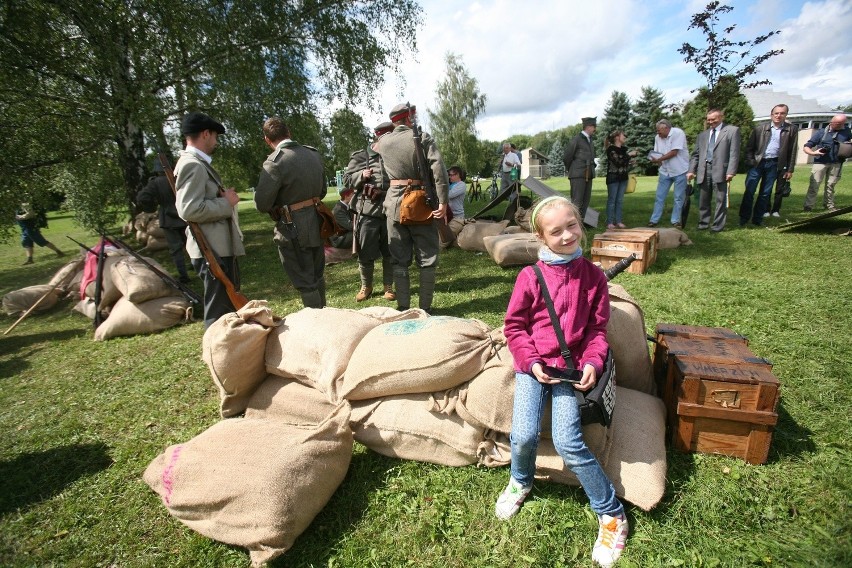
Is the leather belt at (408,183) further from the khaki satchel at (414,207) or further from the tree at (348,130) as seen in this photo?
the tree at (348,130)

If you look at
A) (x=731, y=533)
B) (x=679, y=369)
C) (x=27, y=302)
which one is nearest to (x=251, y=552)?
(x=731, y=533)

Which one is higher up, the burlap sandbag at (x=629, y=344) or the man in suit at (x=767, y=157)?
the man in suit at (x=767, y=157)

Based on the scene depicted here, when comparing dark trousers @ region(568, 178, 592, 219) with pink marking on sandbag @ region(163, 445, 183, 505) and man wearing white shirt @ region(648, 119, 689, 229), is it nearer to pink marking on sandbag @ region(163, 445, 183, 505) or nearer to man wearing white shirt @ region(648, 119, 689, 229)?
man wearing white shirt @ region(648, 119, 689, 229)

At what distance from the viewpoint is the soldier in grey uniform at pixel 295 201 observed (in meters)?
3.76

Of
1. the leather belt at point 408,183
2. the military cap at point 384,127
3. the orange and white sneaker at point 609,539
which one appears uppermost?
the military cap at point 384,127

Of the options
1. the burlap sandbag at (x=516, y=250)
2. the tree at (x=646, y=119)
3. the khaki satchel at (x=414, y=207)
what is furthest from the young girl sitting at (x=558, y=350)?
the tree at (x=646, y=119)

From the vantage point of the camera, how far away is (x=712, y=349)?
7.68 ft

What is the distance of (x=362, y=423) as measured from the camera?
241 centimetres

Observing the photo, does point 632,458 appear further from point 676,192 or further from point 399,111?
point 676,192

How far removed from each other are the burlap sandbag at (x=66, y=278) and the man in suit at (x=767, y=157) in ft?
37.7

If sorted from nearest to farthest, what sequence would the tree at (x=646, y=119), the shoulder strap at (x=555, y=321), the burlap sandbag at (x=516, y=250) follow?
the shoulder strap at (x=555, y=321) < the burlap sandbag at (x=516, y=250) < the tree at (x=646, y=119)

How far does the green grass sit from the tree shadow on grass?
0.03 feet

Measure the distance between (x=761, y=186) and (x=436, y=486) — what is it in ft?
27.3

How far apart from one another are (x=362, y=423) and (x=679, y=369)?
1777 mm
